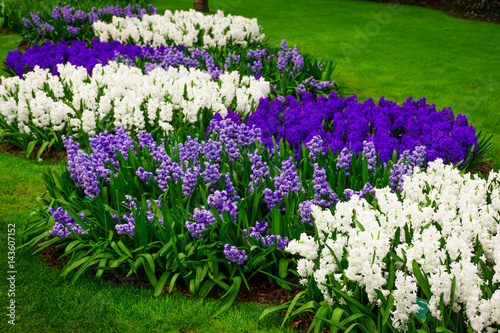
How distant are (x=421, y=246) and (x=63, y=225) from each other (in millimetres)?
2994

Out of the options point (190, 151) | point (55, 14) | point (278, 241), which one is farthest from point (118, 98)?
point (55, 14)

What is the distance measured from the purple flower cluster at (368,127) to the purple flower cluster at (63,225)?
7.39ft

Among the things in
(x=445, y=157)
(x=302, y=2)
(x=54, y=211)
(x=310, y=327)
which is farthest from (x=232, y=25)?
(x=302, y=2)

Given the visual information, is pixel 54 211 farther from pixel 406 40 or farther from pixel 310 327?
pixel 406 40

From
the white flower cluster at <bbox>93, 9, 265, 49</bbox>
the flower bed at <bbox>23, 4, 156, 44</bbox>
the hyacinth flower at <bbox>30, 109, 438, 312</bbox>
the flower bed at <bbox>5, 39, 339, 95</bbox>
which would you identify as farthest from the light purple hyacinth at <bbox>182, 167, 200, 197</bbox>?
the flower bed at <bbox>23, 4, 156, 44</bbox>

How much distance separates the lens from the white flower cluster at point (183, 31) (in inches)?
412

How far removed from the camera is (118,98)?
6.54 m

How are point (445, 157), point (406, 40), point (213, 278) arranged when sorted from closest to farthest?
point (213, 278) < point (445, 157) < point (406, 40)

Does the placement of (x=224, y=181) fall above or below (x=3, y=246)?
above

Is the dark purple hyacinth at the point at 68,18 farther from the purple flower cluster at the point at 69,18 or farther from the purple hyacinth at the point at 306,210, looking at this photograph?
the purple hyacinth at the point at 306,210

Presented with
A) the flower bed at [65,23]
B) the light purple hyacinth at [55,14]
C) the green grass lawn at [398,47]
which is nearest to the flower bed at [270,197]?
the green grass lawn at [398,47]

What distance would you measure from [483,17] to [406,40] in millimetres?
5374

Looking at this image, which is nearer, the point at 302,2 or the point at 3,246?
the point at 3,246

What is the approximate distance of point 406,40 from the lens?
47.0 ft
